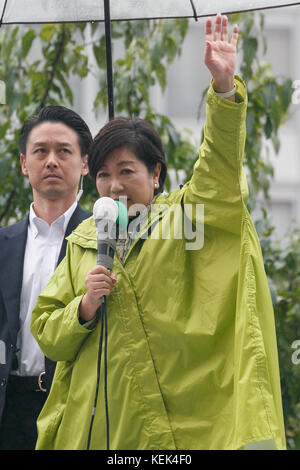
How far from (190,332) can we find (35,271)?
30.2 inches

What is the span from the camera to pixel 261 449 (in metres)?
1.66

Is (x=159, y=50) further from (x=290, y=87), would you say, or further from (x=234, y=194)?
(x=234, y=194)

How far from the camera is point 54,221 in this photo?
2.48m

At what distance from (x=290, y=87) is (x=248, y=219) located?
1.69 metres

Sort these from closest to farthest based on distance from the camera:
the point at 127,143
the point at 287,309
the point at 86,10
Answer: the point at 127,143 → the point at 86,10 → the point at 287,309

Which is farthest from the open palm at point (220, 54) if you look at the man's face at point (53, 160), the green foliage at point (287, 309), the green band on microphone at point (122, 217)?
the green foliage at point (287, 309)

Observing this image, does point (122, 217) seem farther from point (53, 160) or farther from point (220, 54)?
point (53, 160)

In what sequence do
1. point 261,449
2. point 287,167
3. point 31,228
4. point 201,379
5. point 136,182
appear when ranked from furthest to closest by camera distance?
point 287,167 < point 31,228 < point 136,182 < point 201,379 < point 261,449

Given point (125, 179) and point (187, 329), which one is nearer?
point (187, 329)

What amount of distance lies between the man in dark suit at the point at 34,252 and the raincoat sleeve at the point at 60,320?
0.34 metres

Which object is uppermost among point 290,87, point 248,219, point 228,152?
point 290,87

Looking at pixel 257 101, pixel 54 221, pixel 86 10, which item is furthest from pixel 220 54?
pixel 257 101

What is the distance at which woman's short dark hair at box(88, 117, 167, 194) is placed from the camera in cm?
198
